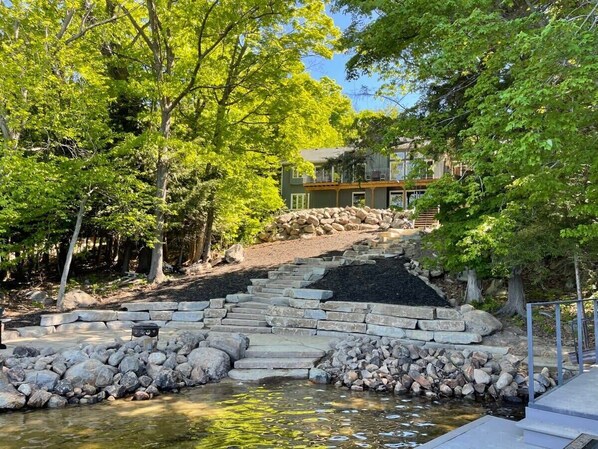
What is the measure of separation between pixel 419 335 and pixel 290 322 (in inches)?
101

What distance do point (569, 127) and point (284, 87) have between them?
888 cm

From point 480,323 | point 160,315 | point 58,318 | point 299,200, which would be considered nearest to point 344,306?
point 480,323

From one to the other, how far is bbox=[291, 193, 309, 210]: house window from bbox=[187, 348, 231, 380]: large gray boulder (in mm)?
23419

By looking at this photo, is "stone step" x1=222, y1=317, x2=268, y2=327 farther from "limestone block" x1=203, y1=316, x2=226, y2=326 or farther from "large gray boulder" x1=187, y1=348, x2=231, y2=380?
"large gray boulder" x1=187, y1=348, x2=231, y2=380

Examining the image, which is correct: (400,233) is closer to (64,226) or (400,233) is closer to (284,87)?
(284,87)

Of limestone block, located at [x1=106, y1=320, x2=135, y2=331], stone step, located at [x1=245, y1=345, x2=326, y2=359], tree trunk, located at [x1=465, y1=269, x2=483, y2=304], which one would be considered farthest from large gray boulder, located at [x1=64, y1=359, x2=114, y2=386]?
tree trunk, located at [x1=465, y1=269, x2=483, y2=304]

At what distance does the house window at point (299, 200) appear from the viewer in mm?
29942

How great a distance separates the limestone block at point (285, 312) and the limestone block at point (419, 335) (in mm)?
2210

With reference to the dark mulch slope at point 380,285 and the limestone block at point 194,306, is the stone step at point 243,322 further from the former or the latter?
the dark mulch slope at point 380,285

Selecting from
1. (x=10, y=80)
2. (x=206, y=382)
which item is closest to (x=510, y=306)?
(x=206, y=382)

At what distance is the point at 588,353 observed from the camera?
4.50m

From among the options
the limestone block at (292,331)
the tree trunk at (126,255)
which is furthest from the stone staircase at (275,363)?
the tree trunk at (126,255)

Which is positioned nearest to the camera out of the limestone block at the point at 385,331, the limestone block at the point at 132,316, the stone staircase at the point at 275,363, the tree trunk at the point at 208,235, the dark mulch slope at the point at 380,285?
the stone staircase at the point at 275,363

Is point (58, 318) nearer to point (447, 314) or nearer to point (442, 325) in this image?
point (442, 325)
